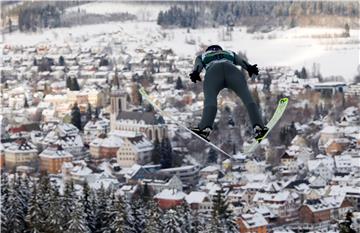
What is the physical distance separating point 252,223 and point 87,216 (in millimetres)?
A: 5599

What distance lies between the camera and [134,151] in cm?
2478

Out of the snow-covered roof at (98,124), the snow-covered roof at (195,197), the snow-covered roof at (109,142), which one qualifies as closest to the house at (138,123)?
the snow-covered roof at (98,124)

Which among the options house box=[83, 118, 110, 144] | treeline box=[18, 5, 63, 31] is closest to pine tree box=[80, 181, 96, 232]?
house box=[83, 118, 110, 144]

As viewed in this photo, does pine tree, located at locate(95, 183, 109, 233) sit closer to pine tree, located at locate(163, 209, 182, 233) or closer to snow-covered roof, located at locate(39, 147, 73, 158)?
pine tree, located at locate(163, 209, 182, 233)

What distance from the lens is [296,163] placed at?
2306cm

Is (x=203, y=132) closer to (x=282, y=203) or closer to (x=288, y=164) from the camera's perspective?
(x=282, y=203)

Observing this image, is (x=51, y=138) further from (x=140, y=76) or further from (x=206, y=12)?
(x=206, y=12)

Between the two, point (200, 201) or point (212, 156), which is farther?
point (212, 156)

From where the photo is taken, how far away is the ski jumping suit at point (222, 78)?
12.8ft

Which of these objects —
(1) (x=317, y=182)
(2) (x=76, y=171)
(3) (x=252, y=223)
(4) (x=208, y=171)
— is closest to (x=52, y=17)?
(2) (x=76, y=171)

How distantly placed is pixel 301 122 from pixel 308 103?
6.92 feet

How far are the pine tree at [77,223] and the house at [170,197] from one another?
243 inches

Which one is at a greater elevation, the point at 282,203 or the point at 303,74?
the point at 282,203

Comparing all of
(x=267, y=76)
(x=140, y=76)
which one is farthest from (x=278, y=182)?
(x=140, y=76)
